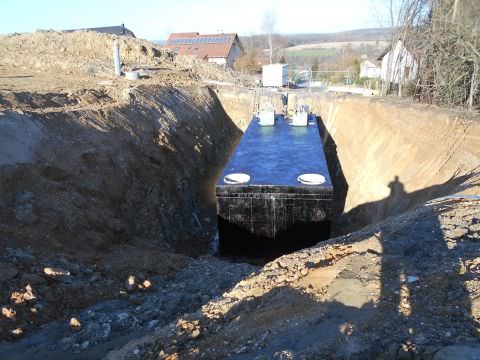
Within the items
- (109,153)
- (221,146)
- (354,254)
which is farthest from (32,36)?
(354,254)

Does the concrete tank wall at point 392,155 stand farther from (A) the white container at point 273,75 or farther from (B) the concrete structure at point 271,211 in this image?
(A) the white container at point 273,75

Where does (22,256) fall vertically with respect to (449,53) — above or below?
below

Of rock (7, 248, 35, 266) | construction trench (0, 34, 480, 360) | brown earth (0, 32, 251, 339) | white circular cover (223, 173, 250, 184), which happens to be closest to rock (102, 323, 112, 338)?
construction trench (0, 34, 480, 360)

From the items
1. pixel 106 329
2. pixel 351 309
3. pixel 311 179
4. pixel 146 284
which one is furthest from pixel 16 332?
pixel 311 179

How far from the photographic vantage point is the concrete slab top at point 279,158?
468 inches

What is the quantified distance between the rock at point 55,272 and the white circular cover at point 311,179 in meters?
6.91

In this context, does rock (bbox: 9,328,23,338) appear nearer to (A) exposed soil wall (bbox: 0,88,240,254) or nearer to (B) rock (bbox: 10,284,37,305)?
(B) rock (bbox: 10,284,37,305)

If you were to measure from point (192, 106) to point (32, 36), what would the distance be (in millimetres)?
14986

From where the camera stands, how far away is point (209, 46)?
50375 mm

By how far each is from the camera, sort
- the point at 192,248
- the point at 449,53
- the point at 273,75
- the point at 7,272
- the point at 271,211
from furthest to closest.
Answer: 1. the point at 273,75
2. the point at 449,53
3. the point at 192,248
4. the point at 271,211
5. the point at 7,272

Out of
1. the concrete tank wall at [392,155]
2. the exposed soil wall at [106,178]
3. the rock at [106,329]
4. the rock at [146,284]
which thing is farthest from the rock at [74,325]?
the concrete tank wall at [392,155]

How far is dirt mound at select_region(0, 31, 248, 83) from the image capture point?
23.3 meters

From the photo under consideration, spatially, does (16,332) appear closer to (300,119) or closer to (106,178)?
(106,178)

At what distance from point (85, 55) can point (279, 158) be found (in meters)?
18.1
